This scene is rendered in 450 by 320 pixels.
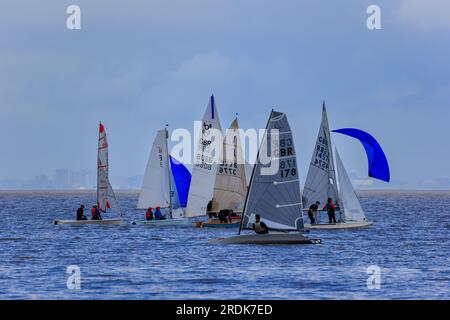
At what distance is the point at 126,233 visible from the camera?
65.2 meters

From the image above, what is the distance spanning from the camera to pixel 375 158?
209 ft

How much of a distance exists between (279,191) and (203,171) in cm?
2193

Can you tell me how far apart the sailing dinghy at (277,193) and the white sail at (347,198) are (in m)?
15.1

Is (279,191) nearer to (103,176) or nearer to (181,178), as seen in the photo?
(103,176)

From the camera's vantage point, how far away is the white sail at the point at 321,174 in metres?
65.6

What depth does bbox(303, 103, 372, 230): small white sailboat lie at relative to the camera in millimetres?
64812

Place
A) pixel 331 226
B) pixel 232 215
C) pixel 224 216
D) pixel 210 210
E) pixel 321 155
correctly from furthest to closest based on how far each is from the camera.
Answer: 1. pixel 210 210
2. pixel 232 215
3. pixel 321 155
4. pixel 224 216
5. pixel 331 226

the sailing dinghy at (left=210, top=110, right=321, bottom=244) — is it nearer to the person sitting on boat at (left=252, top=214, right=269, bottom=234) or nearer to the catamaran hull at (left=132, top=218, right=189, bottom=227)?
the person sitting on boat at (left=252, top=214, right=269, bottom=234)

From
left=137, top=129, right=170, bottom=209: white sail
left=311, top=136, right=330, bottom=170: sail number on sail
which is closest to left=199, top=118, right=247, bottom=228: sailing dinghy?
left=311, top=136, right=330, bottom=170: sail number on sail

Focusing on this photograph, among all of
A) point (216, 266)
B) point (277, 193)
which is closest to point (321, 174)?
point (277, 193)

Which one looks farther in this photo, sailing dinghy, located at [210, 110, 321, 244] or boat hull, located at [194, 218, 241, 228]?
boat hull, located at [194, 218, 241, 228]

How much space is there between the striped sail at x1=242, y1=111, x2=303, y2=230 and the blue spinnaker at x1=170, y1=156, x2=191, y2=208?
29001mm
